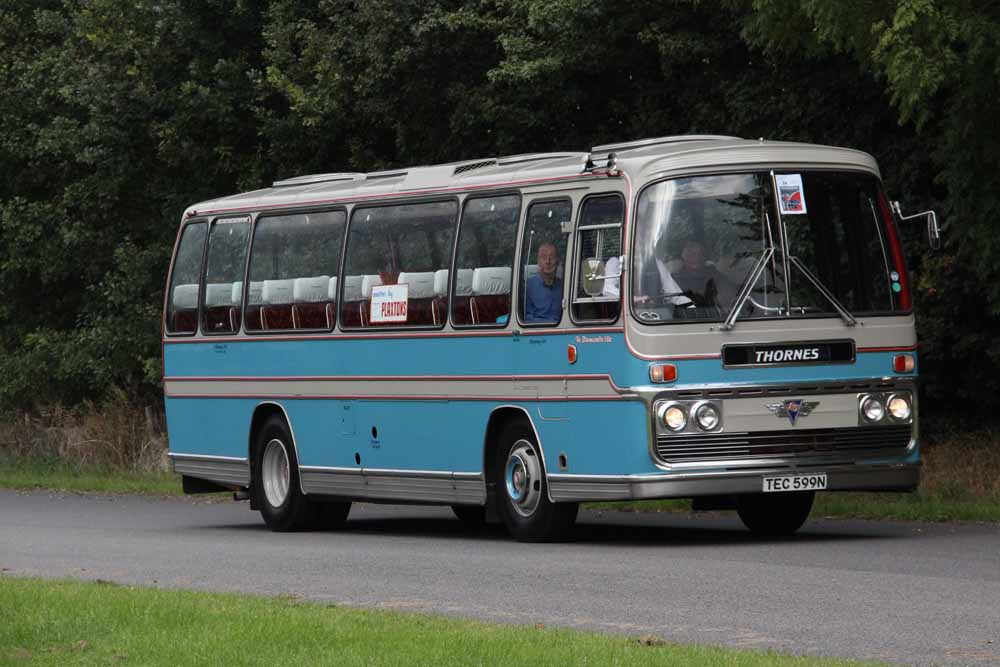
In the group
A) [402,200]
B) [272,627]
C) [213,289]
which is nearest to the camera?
[272,627]

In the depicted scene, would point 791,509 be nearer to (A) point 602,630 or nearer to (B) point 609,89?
(A) point 602,630

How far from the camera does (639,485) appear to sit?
16.7m

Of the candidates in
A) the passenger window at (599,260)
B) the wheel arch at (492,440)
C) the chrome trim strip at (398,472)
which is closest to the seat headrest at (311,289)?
the chrome trim strip at (398,472)

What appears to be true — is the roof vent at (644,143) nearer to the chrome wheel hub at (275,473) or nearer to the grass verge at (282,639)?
the chrome wheel hub at (275,473)

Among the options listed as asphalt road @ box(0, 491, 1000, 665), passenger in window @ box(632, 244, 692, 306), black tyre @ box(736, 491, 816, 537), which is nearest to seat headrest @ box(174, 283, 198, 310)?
asphalt road @ box(0, 491, 1000, 665)

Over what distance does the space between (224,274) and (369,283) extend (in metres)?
2.99

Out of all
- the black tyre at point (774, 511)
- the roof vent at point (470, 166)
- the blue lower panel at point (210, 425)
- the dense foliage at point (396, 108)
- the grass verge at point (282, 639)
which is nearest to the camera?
the grass verge at point (282, 639)

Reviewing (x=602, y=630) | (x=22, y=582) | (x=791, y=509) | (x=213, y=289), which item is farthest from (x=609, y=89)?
(x=602, y=630)

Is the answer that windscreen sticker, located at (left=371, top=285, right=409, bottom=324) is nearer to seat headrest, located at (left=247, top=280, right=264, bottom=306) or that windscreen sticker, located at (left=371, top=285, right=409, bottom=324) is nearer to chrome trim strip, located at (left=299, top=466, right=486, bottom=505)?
chrome trim strip, located at (left=299, top=466, right=486, bottom=505)

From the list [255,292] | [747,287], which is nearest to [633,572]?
[747,287]

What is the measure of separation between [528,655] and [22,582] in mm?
5471

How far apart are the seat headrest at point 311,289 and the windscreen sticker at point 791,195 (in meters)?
5.28

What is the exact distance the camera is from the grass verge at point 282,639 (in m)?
10.3

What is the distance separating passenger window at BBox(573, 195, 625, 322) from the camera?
1705cm
